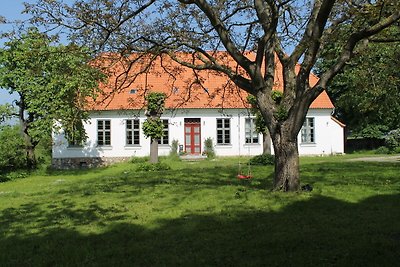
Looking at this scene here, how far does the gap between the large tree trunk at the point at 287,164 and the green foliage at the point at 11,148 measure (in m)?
19.2

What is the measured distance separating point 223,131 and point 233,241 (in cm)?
2821

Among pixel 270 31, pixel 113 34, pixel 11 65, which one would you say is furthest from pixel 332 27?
pixel 11 65

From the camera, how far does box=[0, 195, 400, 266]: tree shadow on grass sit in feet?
18.5

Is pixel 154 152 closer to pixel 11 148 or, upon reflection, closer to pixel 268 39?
pixel 11 148

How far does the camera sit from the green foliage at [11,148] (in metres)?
25.6

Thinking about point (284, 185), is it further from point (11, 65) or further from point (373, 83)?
point (11, 65)

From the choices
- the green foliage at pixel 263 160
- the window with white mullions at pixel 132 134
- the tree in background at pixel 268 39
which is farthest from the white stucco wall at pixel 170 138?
the tree in background at pixel 268 39

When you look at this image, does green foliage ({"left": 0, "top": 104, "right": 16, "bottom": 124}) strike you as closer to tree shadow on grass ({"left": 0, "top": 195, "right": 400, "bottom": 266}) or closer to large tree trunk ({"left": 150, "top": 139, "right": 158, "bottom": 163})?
large tree trunk ({"left": 150, "top": 139, "right": 158, "bottom": 163})

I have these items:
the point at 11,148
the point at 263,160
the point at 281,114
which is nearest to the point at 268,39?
the point at 281,114

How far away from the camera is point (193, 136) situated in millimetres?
34562

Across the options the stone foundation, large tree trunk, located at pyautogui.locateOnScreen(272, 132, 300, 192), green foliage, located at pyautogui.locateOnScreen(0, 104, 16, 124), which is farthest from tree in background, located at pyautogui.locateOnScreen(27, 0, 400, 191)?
the stone foundation

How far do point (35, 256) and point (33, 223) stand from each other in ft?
9.10

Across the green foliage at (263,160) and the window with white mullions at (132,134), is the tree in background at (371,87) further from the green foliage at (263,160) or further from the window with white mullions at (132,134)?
the window with white mullions at (132,134)

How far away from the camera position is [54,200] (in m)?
12.2
